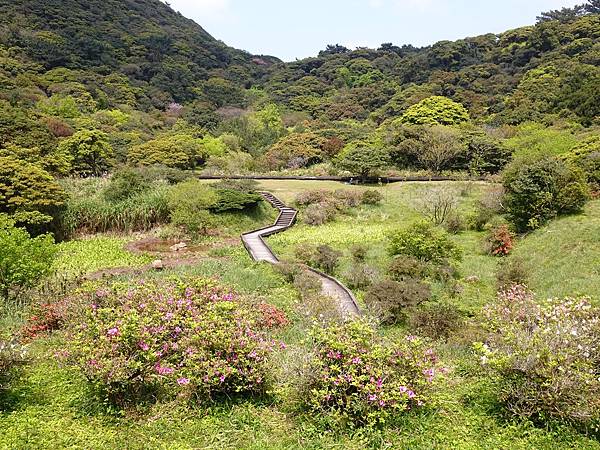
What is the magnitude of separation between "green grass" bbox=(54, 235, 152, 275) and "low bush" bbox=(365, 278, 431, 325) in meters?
9.65

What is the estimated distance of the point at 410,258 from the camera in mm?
15789

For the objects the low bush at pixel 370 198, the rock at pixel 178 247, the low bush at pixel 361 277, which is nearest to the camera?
the low bush at pixel 361 277

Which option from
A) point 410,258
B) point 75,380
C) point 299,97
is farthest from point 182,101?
point 75,380

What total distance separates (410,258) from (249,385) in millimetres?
10981

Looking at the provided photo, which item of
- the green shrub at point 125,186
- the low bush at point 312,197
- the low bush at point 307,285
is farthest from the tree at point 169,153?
the low bush at point 307,285

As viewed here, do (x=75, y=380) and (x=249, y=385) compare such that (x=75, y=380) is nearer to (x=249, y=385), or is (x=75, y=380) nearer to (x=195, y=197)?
(x=249, y=385)

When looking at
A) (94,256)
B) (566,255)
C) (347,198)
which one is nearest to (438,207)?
(347,198)

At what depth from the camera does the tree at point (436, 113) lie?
48.7 meters

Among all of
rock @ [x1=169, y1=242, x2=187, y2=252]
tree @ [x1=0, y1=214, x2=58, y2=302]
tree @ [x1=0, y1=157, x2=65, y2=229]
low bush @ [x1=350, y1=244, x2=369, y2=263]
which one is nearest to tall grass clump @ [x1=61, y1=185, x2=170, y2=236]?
tree @ [x1=0, y1=157, x2=65, y2=229]

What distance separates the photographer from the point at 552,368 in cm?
526

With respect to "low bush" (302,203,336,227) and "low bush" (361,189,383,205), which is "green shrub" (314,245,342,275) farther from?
"low bush" (361,189,383,205)

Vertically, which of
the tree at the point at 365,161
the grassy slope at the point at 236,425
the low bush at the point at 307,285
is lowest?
the low bush at the point at 307,285

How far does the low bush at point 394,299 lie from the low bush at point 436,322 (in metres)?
0.51

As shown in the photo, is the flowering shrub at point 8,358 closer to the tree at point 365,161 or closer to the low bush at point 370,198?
the low bush at point 370,198
